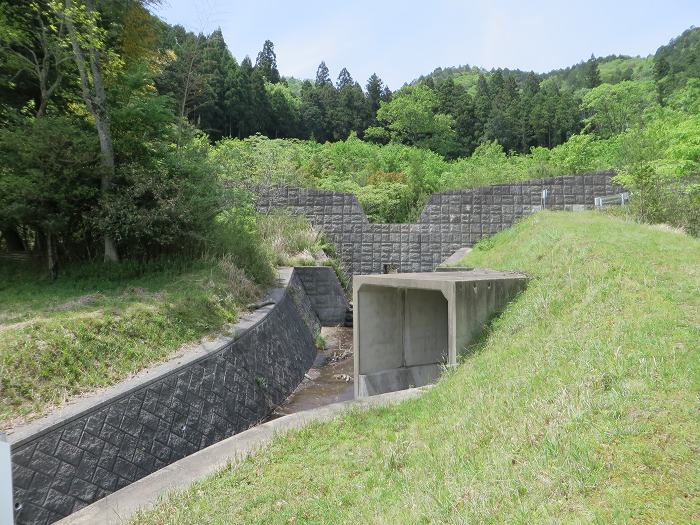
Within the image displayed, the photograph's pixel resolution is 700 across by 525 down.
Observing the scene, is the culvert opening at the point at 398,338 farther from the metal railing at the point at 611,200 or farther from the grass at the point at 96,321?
the metal railing at the point at 611,200

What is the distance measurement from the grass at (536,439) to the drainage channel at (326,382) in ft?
9.69

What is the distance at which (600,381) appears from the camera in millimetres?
3410

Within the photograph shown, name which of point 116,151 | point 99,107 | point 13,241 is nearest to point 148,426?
point 116,151

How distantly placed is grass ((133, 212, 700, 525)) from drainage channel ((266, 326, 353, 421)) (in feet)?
9.69

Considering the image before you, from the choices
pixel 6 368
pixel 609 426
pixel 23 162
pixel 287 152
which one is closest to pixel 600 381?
pixel 609 426

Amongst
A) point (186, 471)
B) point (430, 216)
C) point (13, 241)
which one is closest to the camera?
point (186, 471)

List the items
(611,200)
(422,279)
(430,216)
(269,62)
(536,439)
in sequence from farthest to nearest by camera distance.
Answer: (269,62) < (430,216) < (611,200) < (422,279) < (536,439)

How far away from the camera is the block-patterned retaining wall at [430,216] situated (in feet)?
49.3

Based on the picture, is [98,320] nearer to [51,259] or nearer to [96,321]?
[96,321]

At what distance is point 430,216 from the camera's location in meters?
15.6

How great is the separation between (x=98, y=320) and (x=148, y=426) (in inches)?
66.1

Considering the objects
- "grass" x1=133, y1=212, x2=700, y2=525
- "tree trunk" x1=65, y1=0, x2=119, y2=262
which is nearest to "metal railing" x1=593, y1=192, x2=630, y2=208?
"grass" x1=133, y1=212, x2=700, y2=525

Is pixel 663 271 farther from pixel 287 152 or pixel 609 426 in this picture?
pixel 287 152

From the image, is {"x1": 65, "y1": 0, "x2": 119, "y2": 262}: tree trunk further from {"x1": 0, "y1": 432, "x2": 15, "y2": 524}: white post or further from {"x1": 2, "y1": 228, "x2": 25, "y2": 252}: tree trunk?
{"x1": 0, "y1": 432, "x2": 15, "y2": 524}: white post
